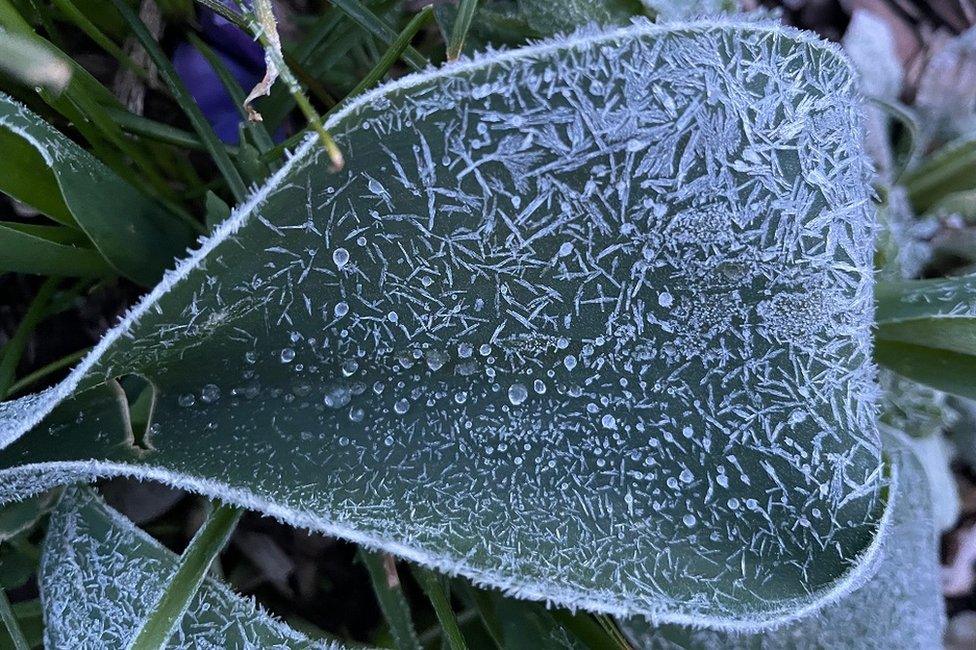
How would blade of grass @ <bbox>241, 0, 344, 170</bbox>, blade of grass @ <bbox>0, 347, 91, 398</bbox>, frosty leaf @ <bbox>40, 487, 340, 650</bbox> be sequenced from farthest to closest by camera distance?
blade of grass @ <bbox>0, 347, 91, 398</bbox> < frosty leaf @ <bbox>40, 487, 340, 650</bbox> < blade of grass @ <bbox>241, 0, 344, 170</bbox>

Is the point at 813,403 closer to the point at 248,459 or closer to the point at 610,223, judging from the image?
the point at 610,223

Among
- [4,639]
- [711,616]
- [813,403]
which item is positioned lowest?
[4,639]

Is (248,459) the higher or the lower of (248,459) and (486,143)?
the lower

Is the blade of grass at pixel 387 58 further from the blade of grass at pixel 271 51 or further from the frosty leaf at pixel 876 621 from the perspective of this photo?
the frosty leaf at pixel 876 621

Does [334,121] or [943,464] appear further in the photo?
[943,464]

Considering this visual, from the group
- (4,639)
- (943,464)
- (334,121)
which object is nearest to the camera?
(334,121)

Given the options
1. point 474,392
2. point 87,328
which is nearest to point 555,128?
point 474,392

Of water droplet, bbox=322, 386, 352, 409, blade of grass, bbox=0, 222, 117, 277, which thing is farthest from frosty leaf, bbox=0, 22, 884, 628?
blade of grass, bbox=0, 222, 117, 277

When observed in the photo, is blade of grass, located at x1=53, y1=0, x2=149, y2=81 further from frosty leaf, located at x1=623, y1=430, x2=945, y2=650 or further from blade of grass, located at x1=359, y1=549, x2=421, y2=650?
frosty leaf, located at x1=623, y1=430, x2=945, y2=650
